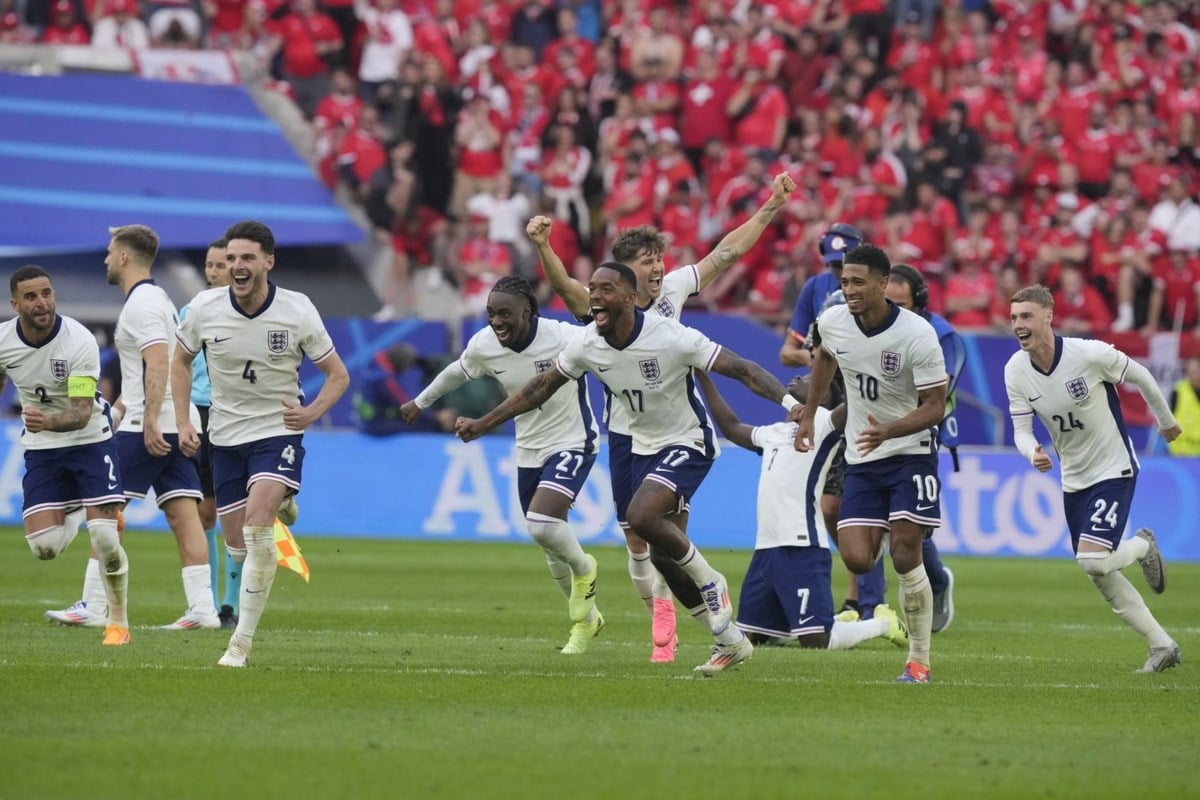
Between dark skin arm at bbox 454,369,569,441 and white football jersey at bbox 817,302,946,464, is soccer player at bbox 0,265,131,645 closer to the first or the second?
dark skin arm at bbox 454,369,569,441

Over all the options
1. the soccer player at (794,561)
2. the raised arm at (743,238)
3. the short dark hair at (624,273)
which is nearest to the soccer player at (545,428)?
the raised arm at (743,238)

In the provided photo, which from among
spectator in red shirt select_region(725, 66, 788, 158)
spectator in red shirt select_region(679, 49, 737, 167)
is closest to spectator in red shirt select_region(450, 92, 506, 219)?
spectator in red shirt select_region(679, 49, 737, 167)

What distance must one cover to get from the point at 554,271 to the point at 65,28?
65.5ft

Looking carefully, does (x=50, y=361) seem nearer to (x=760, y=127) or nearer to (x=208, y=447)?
(x=208, y=447)

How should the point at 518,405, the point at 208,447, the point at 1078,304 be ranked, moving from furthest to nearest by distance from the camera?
the point at 1078,304
the point at 208,447
the point at 518,405

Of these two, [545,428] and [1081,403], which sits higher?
[1081,403]

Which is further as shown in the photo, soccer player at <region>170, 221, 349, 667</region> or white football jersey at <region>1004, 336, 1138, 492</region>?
white football jersey at <region>1004, 336, 1138, 492</region>

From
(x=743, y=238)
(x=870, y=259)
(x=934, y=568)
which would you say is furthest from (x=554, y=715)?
(x=934, y=568)

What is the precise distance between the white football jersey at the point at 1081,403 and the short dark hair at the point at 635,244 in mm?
2334

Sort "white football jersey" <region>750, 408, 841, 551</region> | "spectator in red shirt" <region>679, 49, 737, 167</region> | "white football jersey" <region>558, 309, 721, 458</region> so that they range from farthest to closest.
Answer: "spectator in red shirt" <region>679, 49, 737, 167</region>, "white football jersey" <region>750, 408, 841, 551</region>, "white football jersey" <region>558, 309, 721, 458</region>

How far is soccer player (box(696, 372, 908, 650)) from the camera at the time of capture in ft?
43.9

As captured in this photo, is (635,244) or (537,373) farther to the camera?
(537,373)

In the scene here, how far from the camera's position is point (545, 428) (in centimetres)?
1288

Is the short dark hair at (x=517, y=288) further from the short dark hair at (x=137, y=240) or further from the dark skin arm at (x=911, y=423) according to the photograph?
the dark skin arm at (x=911, y=423)
